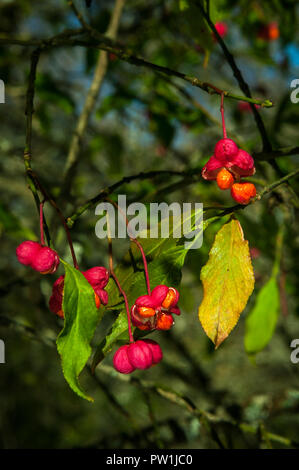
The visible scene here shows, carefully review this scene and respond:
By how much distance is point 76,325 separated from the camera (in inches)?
22.8

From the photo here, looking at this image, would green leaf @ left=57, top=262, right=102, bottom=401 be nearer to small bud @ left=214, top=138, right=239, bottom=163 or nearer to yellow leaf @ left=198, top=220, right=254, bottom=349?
yellow leaf @ left=198, top=220, right=254, bottom=349

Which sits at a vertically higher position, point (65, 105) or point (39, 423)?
point (65, 105)

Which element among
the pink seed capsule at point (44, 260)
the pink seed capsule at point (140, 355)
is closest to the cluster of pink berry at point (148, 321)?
the pink seed capsule at point (140, 355)

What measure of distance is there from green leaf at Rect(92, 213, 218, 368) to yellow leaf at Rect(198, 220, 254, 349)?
0.12 feet

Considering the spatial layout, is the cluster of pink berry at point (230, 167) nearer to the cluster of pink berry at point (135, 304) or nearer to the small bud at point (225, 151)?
the small bud at point (225, 151)

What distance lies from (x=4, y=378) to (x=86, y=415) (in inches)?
33.6

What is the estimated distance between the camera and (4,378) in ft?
13.1

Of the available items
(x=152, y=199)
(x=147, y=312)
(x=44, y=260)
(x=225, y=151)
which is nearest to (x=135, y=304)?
(x=147, y=312)

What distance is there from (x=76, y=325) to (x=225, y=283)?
207 mm

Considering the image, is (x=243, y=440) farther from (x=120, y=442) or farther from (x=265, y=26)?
(x=265, y=26)

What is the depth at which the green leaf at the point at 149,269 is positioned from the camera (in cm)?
68

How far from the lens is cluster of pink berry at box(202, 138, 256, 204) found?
2.16ft

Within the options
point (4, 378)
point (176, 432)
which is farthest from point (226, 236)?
point (4, 378)
